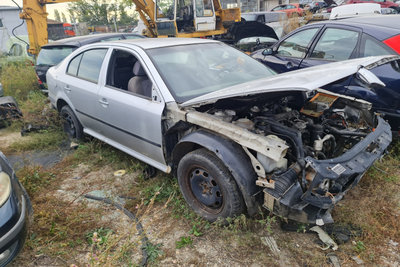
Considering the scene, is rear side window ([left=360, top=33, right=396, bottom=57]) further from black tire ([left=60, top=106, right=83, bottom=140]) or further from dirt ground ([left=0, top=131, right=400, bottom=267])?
black tire ([left=60, top=106, right=83, bottom=140])

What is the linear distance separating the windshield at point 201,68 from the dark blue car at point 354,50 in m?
1.04

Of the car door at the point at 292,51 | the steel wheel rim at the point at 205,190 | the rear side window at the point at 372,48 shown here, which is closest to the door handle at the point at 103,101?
the steel wheel rim at the point at 205,190

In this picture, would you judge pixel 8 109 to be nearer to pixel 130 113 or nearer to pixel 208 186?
pixel 130 113

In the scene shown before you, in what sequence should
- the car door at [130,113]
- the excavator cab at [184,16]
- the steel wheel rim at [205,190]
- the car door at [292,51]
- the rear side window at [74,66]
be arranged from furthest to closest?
the excavator cab at [184,16]
the car door at [292,51]
the rear side window at [74,66]
the car door at [130,113]
the steel wheel rim at [205,190]

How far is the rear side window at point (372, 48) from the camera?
323cm

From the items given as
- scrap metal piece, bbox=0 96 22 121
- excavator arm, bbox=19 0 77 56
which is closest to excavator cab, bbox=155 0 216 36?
excavator arm, bbox=19 0 77 56

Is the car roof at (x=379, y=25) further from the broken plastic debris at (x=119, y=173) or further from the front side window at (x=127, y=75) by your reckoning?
the broken plastic debris at (x=119, y=173)

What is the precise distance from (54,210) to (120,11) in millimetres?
35843

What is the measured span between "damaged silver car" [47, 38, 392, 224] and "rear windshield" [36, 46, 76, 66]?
9.04ft

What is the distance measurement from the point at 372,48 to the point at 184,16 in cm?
792

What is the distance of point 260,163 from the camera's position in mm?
2139

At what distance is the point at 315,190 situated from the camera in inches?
77.9

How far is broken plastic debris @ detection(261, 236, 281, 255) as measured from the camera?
2234 millimetres

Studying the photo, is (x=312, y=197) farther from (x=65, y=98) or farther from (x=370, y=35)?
(x=65, y=98)
